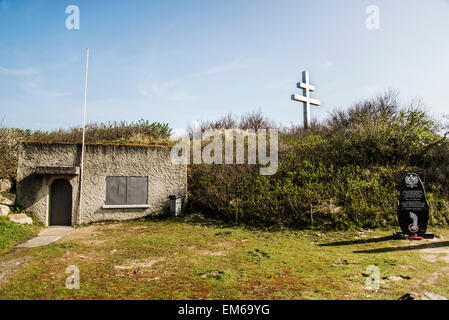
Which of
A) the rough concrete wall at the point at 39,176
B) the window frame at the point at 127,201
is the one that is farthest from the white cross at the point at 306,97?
the rough concrete wall at the point at 39,176

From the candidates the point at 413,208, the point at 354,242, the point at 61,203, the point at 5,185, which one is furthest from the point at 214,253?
the point at 5,185

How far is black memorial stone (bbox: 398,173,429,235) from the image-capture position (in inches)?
314

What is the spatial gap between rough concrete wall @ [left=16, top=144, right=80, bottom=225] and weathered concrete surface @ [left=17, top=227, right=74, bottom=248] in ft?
2.33

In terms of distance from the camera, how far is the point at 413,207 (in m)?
8.07

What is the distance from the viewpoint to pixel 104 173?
11.4 metres

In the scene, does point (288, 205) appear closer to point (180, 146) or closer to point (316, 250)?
point (316, 250)

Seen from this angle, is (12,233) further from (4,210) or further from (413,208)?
(413,208)

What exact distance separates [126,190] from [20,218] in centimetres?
375

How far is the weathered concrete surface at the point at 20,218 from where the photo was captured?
9.50m

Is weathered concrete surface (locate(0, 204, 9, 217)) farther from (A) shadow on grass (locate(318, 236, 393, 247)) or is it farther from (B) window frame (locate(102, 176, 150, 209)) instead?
(A) shadow on grass (locate(318, 236, 393, 247))

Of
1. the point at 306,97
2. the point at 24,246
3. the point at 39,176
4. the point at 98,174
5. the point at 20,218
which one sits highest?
the point at 306,97

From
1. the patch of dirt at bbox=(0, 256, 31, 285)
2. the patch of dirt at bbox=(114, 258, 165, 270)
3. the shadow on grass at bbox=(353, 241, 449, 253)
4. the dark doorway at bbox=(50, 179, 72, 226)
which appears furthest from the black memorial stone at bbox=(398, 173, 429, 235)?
the dark doorway at bbox=(50, 179, 72, 226)

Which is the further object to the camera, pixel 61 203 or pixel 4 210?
pixel 61 203

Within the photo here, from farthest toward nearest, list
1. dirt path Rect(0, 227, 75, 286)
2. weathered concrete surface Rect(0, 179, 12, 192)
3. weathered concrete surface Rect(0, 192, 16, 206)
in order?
weathered concrete surface Rect(0, 179, 12, 192)
weathered concrete surface Rect(0, 192, 16, 206)
dirt path Rect(0, 227, 75, 286)
